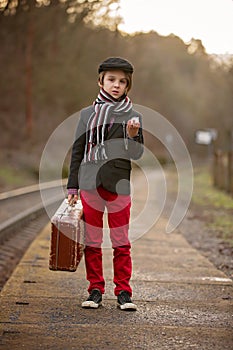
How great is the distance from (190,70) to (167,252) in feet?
283

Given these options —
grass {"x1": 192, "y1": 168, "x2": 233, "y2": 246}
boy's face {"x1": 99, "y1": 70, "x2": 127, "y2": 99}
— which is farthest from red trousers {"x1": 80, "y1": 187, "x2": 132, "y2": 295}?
grass {"x1": 192, "y1": 168, "x2": 233, "y2": 246}

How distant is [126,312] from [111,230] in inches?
23.5

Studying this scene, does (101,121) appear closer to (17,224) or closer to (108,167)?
(108,167)

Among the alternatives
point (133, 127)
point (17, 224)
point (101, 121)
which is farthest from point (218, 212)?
point (133, 127)

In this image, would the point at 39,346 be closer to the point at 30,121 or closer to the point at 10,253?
the point at 10,253

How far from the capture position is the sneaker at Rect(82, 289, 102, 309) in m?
4.40

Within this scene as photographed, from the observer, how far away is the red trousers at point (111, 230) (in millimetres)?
4477

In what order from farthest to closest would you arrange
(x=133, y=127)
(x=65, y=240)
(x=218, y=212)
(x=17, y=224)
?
(x=218, y=212), (x=17, y=224), (x=65, y=240), (x=133, y=127)

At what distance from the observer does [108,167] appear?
4.40 metres

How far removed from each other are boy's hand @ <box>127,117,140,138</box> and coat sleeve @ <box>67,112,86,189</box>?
0.42 metres

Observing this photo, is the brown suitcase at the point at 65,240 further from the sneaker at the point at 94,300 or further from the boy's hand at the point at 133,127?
the boy's hand at the point at 133,127

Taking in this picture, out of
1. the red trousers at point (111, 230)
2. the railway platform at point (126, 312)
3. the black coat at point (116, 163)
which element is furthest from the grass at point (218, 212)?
the black coat at point (116, 163)

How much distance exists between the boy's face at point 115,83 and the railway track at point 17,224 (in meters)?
2.40

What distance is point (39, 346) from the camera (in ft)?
11.2
